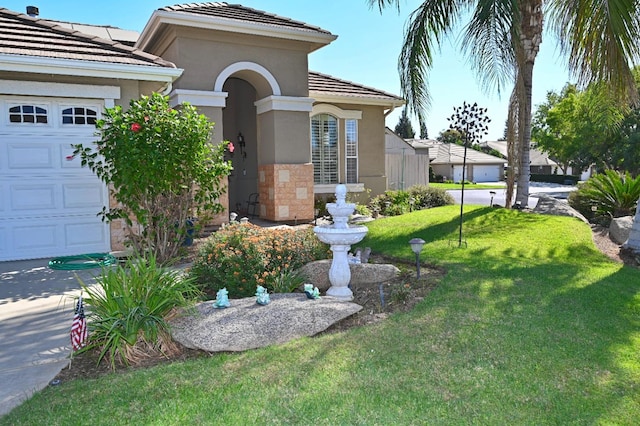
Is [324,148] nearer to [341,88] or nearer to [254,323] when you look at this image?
[341,88]

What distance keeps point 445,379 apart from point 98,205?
757 centimetres

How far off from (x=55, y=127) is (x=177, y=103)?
3194 mm

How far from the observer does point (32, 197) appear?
866cm

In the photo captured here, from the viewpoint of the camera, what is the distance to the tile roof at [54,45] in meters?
8.12

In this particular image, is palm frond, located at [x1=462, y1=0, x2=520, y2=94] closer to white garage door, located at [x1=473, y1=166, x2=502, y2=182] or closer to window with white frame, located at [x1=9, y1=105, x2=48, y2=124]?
window with white frame, located at [x1=9, y1=105, x2=48, y2=124]

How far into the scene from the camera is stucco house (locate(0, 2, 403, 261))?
850cm

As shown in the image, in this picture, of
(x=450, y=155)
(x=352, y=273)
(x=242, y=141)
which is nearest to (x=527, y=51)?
(x=242, y=141)

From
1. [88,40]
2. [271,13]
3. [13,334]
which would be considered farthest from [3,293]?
[271,13]

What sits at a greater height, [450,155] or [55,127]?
[450,155]

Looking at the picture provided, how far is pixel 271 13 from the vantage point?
13688 mm

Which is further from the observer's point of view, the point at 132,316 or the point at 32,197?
the point at 32,197

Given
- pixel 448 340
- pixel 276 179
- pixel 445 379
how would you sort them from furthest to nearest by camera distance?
1. pixel 276 179
2. pixel 448 340
3. pixel 445 379

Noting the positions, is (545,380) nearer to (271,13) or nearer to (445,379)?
(445,379)

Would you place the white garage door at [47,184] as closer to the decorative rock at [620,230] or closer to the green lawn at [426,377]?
the green lawn at [426,377]
